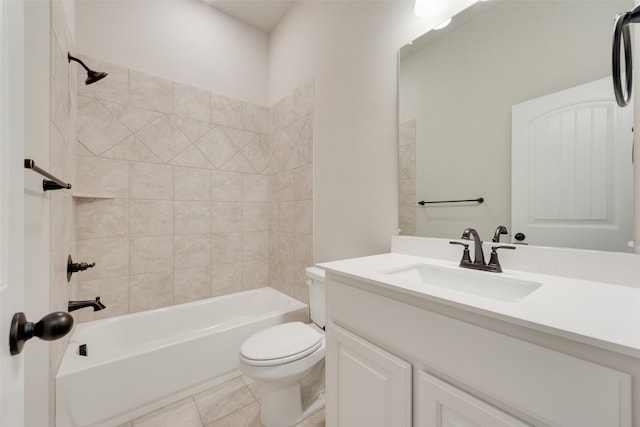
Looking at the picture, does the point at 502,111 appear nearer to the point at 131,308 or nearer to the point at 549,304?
the point at 549,304

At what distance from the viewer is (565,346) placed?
508mm

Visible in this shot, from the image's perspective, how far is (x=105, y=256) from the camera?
1.78 metres

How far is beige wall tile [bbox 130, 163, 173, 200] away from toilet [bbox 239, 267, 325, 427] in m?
1.34

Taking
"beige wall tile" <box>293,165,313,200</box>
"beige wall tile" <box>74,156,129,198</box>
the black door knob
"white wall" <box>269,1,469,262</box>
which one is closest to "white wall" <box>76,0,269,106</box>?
"white wall" <box>269,1,469,262</box>

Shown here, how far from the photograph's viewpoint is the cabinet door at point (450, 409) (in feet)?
1.94

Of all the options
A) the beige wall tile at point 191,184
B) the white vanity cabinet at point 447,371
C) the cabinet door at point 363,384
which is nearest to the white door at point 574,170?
the white vanity cabinet at point 447,371

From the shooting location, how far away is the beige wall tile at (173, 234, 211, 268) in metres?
2.07

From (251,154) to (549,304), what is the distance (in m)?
2.31

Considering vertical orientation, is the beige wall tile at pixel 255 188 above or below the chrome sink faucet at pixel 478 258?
above

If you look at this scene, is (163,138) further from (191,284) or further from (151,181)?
(191,284)

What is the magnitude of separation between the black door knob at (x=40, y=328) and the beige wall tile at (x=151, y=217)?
1736mm

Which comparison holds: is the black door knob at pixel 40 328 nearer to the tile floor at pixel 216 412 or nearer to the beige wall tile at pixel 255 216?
the tile floor at pixel 216 412

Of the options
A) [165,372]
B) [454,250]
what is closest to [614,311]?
[454,250]

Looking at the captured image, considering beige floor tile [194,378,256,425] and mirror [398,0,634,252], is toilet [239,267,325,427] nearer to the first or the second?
beige floor tile [194,378,256,425]
